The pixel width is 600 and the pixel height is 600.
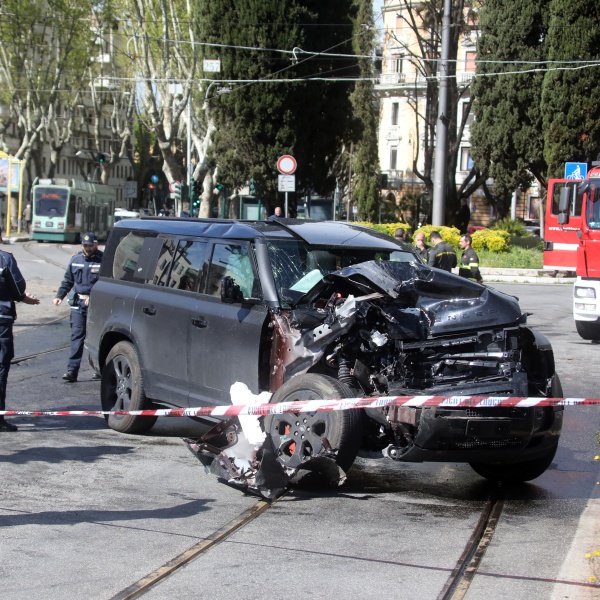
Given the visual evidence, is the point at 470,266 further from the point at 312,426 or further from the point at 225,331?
the point at 312,426

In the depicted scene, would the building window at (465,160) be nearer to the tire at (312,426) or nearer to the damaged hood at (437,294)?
the damaged hood at (437,294)

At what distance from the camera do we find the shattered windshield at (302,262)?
24.9ft

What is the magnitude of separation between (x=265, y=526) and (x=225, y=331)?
1948 mm

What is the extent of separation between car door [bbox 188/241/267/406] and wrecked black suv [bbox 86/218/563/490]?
11mm

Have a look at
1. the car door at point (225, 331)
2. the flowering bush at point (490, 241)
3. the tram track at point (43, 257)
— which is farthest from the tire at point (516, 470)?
the flowering bush at point (490, 241)

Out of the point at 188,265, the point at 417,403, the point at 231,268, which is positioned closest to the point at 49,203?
the point at 188,265

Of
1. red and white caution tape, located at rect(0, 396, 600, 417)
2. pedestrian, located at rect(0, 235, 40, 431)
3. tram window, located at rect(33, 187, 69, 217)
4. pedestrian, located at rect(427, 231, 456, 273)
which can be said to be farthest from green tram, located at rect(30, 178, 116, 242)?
red and white caution tape, located at rect(0, 396, 600, 417)

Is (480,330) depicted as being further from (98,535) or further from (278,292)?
(98,535)

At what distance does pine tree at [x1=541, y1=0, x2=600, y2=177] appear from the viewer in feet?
114

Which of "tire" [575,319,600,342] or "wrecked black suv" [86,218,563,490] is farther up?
"wrecked black suv" [86,218,563,490]

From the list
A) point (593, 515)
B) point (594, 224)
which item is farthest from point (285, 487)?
point (594, 224)

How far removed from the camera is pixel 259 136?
128 feet

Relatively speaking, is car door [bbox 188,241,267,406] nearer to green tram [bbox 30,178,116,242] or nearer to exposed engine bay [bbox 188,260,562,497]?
exposed engine bay [bbox 188,260,562,497]

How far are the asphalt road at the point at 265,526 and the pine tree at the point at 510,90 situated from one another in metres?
30.2
